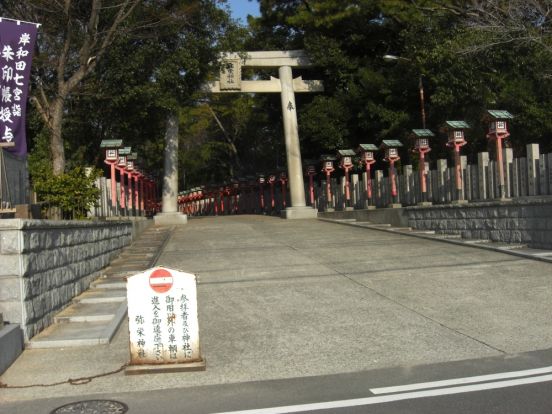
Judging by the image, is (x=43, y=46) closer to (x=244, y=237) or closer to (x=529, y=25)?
(x=244, y=237)

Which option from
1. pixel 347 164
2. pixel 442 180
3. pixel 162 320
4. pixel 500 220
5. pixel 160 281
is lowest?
pixel 162 320

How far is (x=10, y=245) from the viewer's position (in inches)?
261

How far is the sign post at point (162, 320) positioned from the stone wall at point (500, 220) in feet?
30.8

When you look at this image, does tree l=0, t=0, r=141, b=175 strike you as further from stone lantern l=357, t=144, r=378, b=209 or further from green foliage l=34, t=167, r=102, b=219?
stone lantern l=357, t=144, r=378, b=209

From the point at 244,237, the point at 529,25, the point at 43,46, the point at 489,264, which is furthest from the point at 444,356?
the point at 43,46

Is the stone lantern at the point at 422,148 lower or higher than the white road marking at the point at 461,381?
higher

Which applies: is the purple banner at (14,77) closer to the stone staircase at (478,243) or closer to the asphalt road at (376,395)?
the asphalt road at (376,395)

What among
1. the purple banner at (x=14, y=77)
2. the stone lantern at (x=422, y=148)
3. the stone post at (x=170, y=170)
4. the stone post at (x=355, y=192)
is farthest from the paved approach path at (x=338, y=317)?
the stone post at (x=170, y=170)

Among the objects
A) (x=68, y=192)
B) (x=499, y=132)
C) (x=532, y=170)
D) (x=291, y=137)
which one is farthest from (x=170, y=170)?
(x=532, y=170)

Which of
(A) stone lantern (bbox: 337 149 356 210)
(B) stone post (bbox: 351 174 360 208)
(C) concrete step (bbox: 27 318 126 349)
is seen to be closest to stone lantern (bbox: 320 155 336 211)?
(A) stone lantern (bbox: 337 149 356 210)

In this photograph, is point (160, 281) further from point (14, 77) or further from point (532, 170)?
point (532, 170)

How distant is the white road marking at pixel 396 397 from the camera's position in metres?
4.85

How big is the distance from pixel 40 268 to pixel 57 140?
8673 millimetres

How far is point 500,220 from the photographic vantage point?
1462 centimetres
